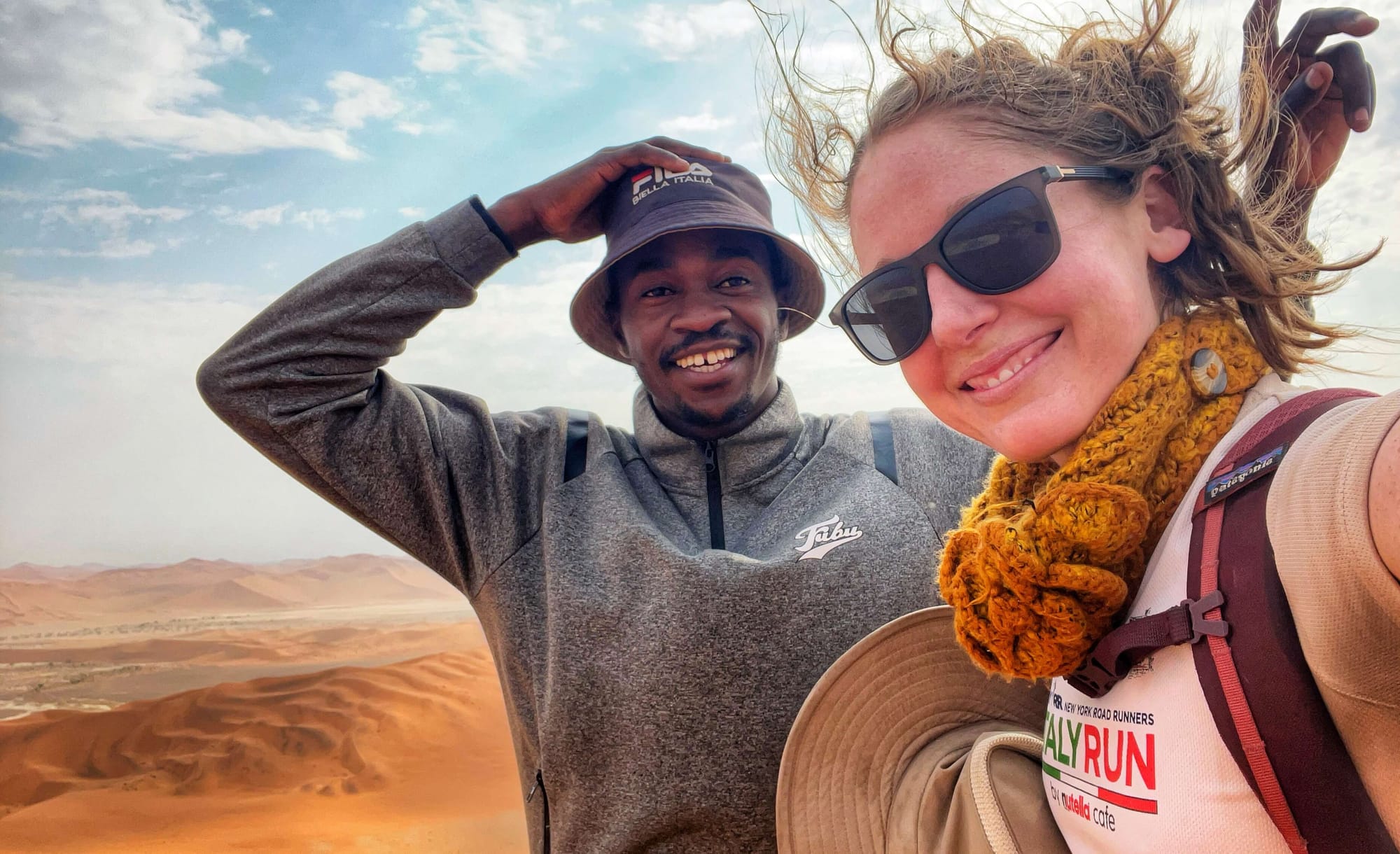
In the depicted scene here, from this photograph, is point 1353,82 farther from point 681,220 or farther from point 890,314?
point 681,220

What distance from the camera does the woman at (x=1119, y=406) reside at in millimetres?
708

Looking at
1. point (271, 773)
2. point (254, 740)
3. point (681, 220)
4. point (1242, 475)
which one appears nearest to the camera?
point (1242, 475)

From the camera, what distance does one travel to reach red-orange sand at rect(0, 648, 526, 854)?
16.5ft

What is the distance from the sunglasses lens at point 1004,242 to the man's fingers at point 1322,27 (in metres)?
0.67

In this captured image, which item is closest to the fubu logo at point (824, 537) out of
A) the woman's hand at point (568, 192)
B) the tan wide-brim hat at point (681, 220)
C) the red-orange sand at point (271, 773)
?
the tan wide-brim hat at point (681, 220)

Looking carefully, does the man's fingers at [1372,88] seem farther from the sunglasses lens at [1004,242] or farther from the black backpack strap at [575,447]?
the black backpack strap at [575,447]

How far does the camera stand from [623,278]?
9.34 feet

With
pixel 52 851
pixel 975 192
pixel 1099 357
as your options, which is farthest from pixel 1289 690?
pixel 52 851

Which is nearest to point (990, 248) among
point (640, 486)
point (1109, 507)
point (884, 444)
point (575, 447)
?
point (1109, 507)

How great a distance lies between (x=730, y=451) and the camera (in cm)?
269

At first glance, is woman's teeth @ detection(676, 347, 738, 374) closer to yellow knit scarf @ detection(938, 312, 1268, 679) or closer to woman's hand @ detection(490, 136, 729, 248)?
woman's hand @ detection(490, 136, 729, 248)

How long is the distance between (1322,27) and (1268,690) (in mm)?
1241

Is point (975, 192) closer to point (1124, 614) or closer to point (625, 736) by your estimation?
point (1124, 614)

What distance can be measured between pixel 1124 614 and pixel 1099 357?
0.35m
